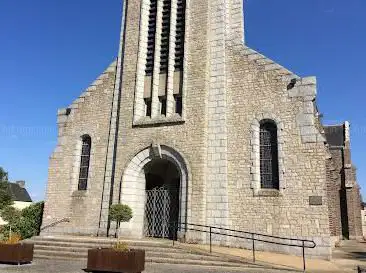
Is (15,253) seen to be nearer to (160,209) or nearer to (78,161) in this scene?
(160,209)

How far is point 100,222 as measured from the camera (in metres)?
15.1

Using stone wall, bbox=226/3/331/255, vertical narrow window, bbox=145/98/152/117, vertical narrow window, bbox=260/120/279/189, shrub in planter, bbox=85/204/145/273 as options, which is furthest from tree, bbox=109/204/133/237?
vertical narrow window, bbox=260/120/279/189

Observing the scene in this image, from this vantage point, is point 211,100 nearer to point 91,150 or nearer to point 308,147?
point 308,147

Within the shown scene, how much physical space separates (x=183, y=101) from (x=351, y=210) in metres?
17.9

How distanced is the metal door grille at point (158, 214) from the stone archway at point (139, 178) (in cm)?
37

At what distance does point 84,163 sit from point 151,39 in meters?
6.58

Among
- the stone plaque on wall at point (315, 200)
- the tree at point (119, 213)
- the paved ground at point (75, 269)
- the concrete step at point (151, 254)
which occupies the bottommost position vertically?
the paved ground at point (75, 269)

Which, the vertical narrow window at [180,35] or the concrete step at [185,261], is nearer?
the concrete step at [185,261]

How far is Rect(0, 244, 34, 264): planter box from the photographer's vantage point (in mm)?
9703

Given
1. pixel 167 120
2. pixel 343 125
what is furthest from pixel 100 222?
pixel 343 125

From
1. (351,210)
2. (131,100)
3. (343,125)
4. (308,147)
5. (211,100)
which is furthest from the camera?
(343,125)

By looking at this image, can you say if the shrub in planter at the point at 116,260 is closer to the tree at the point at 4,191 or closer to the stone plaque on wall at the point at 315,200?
the stone plaque on wall at the point at 315,200

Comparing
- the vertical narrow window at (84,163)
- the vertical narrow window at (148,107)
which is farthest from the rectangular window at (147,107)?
the vertical narrow window at (84,163)

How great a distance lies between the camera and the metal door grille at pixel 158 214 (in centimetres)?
1526
